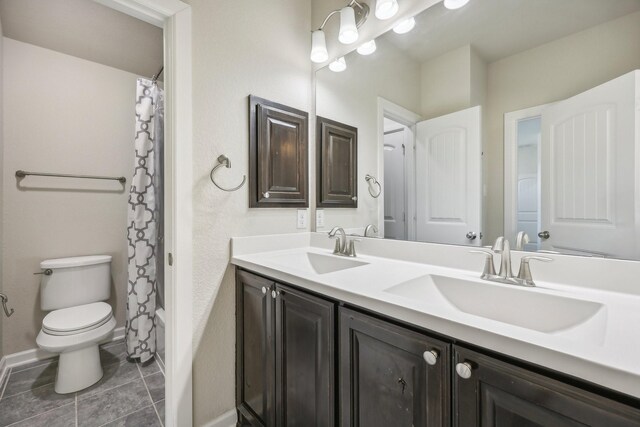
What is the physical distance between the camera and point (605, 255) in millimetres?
867

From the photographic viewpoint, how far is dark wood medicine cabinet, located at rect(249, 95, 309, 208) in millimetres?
1493

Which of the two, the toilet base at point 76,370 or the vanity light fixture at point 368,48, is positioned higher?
the vanity light fixture at point 368,48

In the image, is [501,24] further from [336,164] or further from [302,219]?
[302,219]

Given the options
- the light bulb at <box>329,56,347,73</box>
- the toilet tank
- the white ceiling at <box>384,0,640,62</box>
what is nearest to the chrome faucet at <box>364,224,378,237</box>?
the white ceiling at <box>384,0,640,62</box>

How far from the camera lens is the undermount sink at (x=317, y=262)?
1.41m

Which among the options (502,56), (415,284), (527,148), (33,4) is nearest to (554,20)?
(502,56)

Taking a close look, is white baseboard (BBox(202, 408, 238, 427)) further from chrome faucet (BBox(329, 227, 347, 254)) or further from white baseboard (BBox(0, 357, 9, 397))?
white baseboard (BBox(0, 357, 9, 397))

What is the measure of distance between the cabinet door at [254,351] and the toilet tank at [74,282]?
4.76 ft

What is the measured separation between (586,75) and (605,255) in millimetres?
582

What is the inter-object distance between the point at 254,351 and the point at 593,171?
1.47 meters

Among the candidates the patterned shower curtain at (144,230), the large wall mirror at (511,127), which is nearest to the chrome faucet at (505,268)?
the large wall mirror at (511,127)

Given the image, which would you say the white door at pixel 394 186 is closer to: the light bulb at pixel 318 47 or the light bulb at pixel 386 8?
the light bulb at pixel 386 8

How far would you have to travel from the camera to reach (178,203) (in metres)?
1.24

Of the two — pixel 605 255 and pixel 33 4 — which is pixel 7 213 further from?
pixel 605 255
